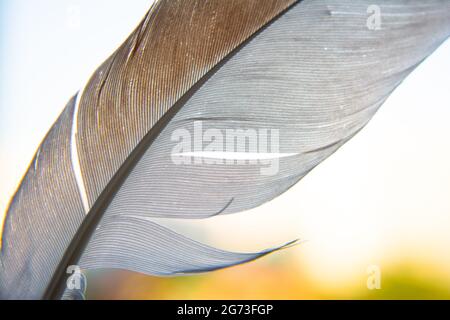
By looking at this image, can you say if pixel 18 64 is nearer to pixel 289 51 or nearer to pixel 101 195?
pixel 101 195

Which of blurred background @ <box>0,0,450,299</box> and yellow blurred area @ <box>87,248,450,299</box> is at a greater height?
blurred background @ <box>0,0,450,299</box>

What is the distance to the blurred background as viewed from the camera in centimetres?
107

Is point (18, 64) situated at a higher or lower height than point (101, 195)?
higher

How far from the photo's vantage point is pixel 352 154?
3.74 feet

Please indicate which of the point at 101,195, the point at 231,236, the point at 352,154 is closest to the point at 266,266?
the point at 231,236

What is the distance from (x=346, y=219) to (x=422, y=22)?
665 millimetres

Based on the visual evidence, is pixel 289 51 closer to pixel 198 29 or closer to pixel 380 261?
pixel 198 29

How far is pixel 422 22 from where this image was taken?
0.63 meters

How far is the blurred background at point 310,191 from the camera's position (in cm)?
107

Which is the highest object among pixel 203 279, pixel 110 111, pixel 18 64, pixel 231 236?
pixel 18 64

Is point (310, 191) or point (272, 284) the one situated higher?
point (310, 191)

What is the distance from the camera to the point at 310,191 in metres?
1.15

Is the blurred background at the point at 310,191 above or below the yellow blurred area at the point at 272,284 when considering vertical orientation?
above

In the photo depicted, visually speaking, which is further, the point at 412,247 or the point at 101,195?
the point at 412,247
